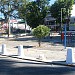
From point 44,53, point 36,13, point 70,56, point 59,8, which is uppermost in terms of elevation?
point 59,8

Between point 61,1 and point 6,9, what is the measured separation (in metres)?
22.7

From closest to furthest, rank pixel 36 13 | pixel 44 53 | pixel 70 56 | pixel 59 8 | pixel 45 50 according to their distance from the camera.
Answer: pixel 70 56 < pixel 44 53 < pixel 45 50 < pixel 36 13 < pixel 59 8

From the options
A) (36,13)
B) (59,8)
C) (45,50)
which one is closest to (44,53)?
(45,50)

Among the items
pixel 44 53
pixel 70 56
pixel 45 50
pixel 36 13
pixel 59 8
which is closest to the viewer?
pixel 70 56

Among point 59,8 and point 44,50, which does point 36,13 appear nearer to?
point 59,8

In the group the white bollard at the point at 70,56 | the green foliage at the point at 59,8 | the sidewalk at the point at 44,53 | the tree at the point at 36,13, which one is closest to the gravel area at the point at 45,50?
the sidewalk at the point at 44,53

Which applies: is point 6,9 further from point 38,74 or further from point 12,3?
point 38,74

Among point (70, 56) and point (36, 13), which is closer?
Result: point (70, 56)

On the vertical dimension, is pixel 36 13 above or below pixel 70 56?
above

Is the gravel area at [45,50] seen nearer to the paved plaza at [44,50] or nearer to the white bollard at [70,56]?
the paved plaza at [44,50]

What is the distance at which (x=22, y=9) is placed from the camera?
72812mm

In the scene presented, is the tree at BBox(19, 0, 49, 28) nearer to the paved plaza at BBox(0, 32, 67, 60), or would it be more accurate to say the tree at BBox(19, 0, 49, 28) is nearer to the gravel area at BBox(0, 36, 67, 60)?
the paved plaza at BBox(0, 32, 67, 60)

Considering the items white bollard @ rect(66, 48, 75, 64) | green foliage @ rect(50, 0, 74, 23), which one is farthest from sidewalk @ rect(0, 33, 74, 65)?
green foliage @ rect(50, 0, 74, 23)

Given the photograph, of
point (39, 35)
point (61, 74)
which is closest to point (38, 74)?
point (61, 74)
